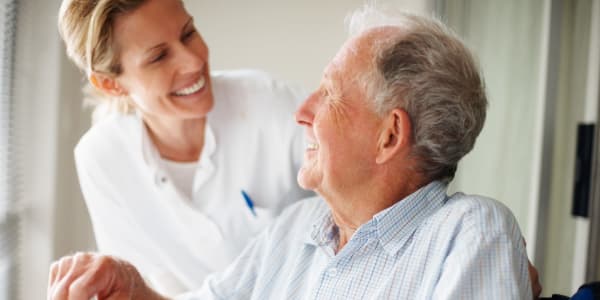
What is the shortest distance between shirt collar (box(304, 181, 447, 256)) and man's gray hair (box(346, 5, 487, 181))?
58 millimetres

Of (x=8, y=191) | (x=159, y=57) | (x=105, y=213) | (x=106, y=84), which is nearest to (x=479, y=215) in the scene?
(x=159, y=57)

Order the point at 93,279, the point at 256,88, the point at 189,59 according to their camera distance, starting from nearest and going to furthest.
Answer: the point at 93,279, the point at 189,59, the point at 256,88

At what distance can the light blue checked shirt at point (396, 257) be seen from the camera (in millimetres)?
855

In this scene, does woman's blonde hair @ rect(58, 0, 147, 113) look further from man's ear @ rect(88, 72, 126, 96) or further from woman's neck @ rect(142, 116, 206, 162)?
woman's neck @ rect(142, 116, 206, 162)

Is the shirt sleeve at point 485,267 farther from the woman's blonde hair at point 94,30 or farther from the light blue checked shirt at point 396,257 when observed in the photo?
the woman's blonde hair at point 94,30

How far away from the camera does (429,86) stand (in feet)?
3.16

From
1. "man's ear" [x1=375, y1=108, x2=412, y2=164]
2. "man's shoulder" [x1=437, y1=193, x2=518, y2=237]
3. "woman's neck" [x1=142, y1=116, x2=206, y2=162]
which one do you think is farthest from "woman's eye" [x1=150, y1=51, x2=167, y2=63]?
"man's shoulder" [x1=437, y1=193, x2=518, y2=237]

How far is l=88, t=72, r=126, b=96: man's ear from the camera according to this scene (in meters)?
1.32

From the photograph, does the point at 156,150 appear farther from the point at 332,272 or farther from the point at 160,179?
the point at 332,272

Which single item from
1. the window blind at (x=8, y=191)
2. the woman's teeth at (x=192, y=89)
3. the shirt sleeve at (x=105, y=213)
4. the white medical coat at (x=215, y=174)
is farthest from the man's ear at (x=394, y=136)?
the window blind at (x=8, y=191)

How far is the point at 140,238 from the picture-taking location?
1.58 meters

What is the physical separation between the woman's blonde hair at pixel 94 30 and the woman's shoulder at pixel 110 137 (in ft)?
0.72

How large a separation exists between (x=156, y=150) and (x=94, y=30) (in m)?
0.40

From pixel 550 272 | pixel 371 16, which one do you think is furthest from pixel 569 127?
pixel 371 16
